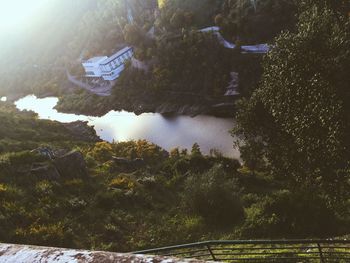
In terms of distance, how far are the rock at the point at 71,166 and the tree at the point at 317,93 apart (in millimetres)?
19207

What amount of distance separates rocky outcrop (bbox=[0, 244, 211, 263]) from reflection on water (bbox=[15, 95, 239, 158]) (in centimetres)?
5308

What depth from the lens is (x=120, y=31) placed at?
366ft

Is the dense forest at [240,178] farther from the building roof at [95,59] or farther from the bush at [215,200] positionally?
the building roof at [95,59]

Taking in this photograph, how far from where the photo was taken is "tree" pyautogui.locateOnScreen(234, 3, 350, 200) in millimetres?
15109

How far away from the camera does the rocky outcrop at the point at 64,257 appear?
251 cm

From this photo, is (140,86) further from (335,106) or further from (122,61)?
(335,106)

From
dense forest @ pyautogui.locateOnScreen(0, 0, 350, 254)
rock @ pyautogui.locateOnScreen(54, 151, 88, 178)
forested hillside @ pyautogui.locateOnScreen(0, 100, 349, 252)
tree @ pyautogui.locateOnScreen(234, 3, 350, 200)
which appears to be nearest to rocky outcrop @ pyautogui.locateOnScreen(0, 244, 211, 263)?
tree @ pyautogui.locateOnScreen(234, 3, 350, 200)

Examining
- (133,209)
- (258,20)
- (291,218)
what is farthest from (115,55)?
(291,218)

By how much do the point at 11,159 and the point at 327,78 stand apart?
26.4 metres

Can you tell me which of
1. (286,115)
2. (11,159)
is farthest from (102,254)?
(11,159)

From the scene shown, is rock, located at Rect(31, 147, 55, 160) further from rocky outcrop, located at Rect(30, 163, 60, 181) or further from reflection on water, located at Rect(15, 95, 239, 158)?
reflection on water, located at Rect(15, 95, 239, 158)

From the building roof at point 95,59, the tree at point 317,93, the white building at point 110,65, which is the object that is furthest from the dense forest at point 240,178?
the building roof at point 95,59

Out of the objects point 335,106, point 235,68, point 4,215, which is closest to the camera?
point 335,106

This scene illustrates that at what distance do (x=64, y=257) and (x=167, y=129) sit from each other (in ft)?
225
